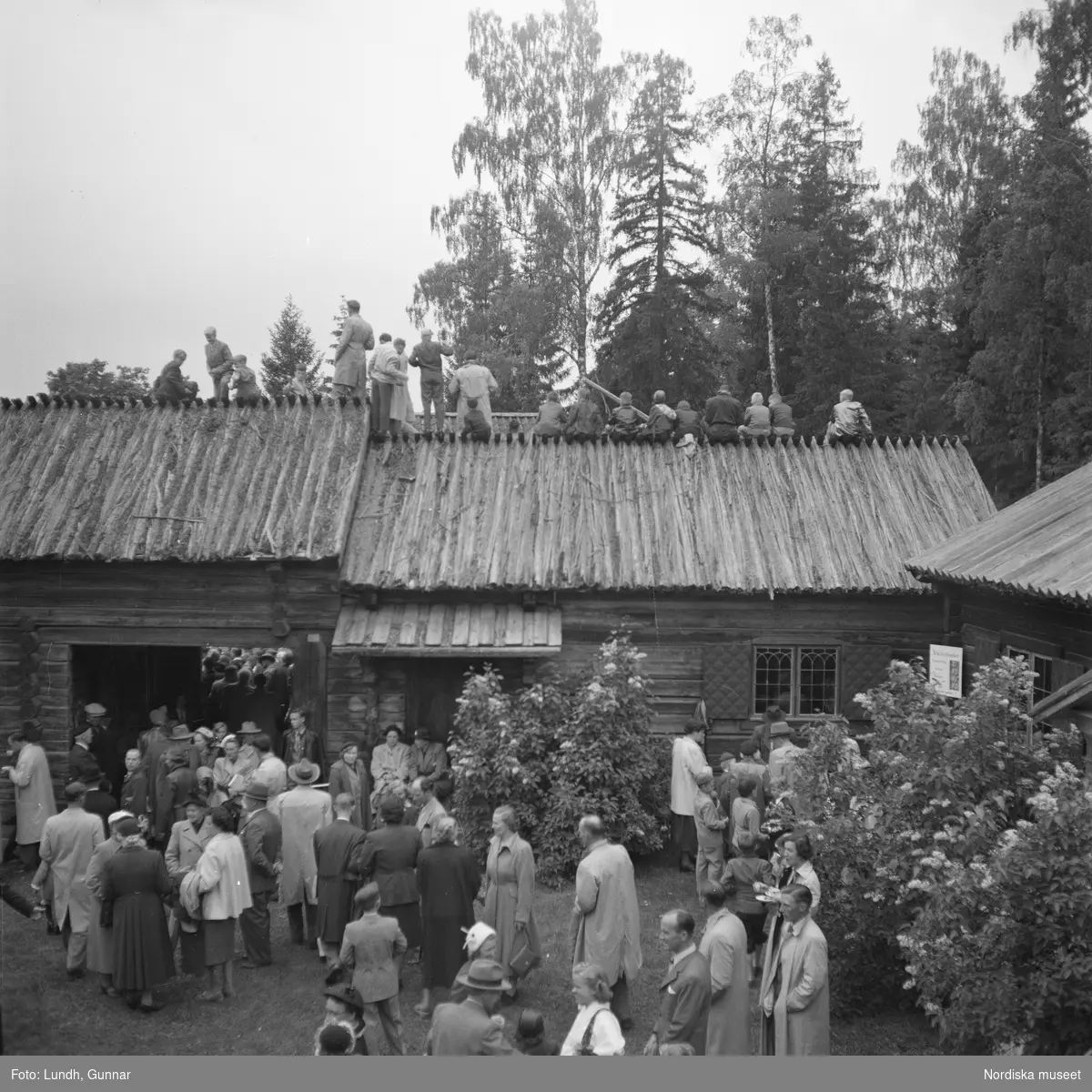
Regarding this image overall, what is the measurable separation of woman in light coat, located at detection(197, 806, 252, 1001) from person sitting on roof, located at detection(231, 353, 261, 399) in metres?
10.9

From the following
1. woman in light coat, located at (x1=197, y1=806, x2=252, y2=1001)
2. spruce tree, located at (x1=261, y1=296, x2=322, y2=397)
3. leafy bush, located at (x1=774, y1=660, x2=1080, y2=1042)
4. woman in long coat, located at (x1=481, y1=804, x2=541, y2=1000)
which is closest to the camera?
leafy bush, located at (x1=774, y1=660, x2=1080, y2=1042)

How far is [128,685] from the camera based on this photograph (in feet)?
56.3

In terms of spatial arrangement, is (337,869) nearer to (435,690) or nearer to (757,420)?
(435,690)

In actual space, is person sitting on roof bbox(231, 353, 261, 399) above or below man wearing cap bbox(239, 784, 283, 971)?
above

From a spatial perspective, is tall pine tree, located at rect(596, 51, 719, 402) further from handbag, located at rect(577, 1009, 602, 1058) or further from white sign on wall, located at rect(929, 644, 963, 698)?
handbag, located at rect(577, 1009, 602, 1058)

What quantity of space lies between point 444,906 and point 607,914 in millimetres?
1435

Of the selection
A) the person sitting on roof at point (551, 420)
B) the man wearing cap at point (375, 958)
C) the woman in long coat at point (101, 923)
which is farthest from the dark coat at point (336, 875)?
the person sitting on roof at point (551, 420)

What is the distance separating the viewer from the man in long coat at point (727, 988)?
7148 mm

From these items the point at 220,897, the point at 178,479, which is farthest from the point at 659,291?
the point at 220,897

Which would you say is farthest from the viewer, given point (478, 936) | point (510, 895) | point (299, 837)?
point (299, 837)

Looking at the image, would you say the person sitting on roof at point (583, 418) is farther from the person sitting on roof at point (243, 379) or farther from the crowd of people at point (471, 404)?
the person sitting on roof at point (243, 379)

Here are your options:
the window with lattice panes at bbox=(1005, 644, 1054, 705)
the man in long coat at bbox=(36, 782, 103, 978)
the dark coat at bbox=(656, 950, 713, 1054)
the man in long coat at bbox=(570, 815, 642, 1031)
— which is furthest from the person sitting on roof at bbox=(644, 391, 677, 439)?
the dark coat at bbox=(656, 950, 713, 1054)

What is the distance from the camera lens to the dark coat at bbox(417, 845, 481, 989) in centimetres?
879

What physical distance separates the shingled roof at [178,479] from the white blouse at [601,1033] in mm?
9535
